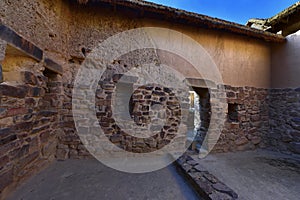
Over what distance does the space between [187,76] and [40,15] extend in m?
2.88

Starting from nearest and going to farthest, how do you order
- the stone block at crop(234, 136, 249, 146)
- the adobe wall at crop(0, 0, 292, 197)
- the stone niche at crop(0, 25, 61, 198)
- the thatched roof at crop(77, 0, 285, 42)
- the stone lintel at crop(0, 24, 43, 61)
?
the stone lintel at crop(0, 24, 43, 61), the stone niche at crop(0, 25, 61, 198), the adobe wall at crop(0, 0, 292, 197), the thatched roof at crop(77, 0, 285, 42), the stone block at crop(234, 136, 249, 146)

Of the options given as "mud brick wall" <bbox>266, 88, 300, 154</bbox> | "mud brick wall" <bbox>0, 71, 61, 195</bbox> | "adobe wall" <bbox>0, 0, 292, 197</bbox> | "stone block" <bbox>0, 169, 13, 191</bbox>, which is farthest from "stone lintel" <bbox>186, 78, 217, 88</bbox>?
"stone block" <bbox>0, 169, 13, 191</bbox>

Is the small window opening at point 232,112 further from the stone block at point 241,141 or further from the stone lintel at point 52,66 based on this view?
the stone lintel at point 52,66

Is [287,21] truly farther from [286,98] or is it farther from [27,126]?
[27,126]

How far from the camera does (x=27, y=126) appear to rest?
6.30 ft

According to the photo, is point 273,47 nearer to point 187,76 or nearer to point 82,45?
point 187,76

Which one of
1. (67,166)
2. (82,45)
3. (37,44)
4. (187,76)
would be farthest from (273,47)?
(67,166)

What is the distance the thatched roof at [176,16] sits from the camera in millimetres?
2690

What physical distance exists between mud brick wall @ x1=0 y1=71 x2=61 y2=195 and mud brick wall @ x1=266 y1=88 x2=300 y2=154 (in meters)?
5.36

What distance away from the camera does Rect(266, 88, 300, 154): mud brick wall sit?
360 cm

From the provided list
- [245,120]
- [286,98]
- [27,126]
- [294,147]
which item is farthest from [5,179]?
[286,98]

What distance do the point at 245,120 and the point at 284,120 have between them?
103cm

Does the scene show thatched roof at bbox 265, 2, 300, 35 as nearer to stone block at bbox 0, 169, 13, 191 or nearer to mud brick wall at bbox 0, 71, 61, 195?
mud brick wall at bbox 0, 71, 61, 195

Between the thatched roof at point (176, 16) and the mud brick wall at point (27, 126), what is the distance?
5.65 feet
